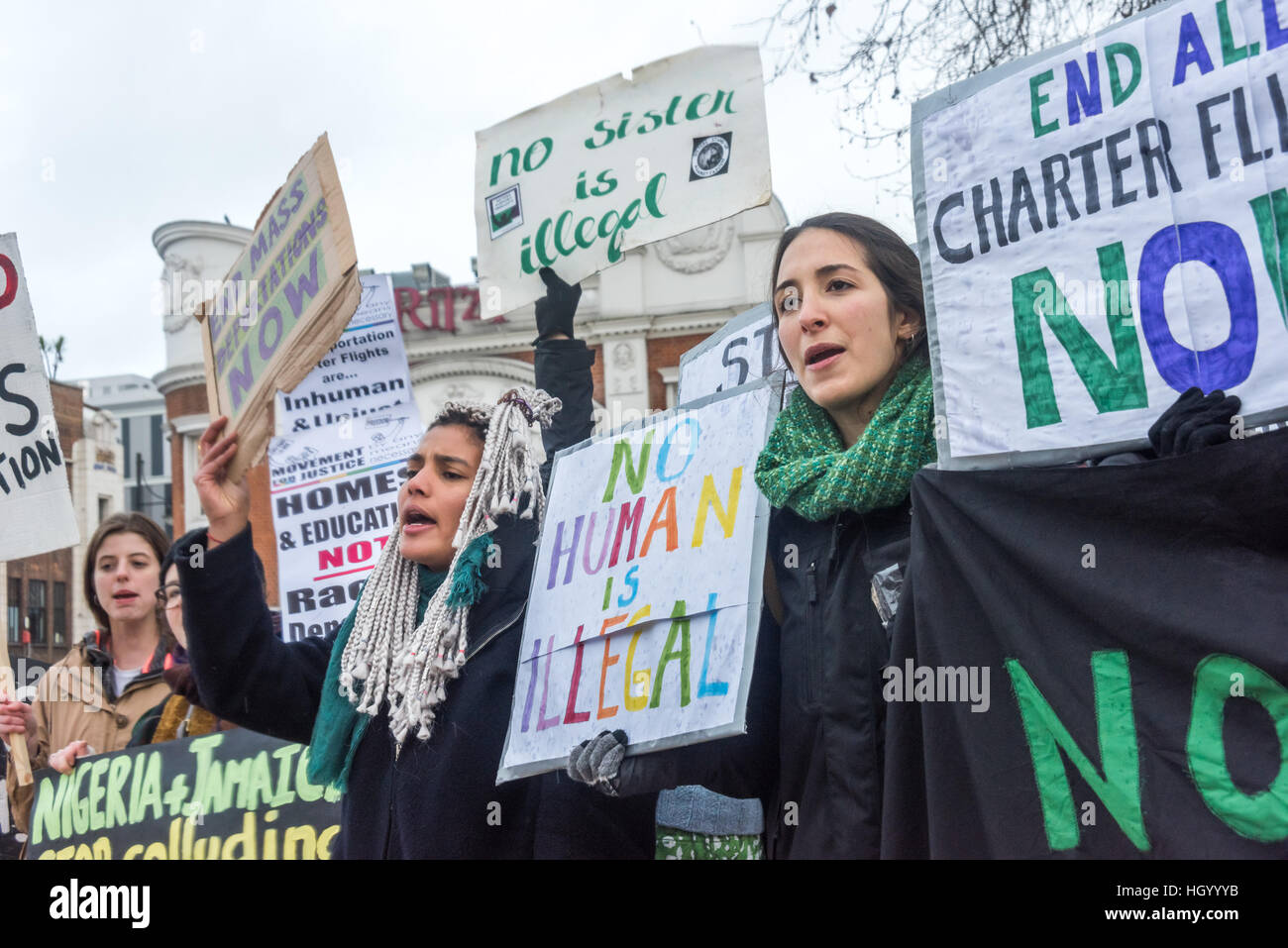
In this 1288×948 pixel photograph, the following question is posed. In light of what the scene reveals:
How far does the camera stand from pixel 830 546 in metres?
2.56

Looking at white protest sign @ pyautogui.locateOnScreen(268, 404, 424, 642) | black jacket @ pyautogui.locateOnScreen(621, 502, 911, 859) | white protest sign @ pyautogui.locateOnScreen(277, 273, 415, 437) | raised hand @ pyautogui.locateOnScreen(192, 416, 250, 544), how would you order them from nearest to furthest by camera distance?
1. black jacket @ pyautogui.locateOnScreen(621, 502, 911, 859)
2. raised hand @ pyautogui.locateOnScreen(192, 416, 250, 544)
3. white protest sign @ pyautogui.locateOnScreen(268, 404, 424, 642)
4. white protest sign @ pyautogui.locateOnScreen(277, 273, 415, 437)

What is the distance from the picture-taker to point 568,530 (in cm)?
303

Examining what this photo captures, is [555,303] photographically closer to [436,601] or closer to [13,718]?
[436,601]

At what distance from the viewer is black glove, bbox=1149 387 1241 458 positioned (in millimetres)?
2016

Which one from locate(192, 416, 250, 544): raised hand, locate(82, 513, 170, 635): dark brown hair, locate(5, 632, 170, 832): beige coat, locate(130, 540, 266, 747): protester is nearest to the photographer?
locate(192, 416, 250, 544): raised hand

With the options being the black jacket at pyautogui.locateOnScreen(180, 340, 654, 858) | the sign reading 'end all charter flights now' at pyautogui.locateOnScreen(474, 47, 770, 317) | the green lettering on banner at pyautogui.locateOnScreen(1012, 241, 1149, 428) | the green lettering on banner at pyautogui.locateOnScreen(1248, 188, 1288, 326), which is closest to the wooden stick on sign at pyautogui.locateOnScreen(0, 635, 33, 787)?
the black jacket at pyautogui.locateOnScreen(180, 340, 654, 858)

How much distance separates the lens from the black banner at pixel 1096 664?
1910 mm

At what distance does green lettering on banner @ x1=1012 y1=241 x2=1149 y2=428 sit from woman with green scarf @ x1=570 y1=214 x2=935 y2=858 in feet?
0.84

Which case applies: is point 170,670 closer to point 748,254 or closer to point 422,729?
point 422,729

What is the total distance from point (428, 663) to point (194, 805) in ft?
4.82

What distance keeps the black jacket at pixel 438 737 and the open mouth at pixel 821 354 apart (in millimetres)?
964

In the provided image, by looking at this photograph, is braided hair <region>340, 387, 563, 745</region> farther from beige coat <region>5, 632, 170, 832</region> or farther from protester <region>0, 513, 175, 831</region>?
beige coat <region>5, 632, 170, 832</region>
